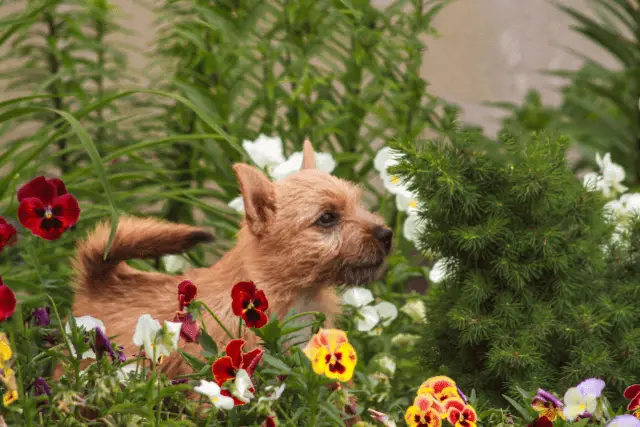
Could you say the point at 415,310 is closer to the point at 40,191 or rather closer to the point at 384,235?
the point at 384,235

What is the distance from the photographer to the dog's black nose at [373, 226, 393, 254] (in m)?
1.36

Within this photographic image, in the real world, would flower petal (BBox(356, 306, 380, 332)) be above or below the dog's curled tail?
below

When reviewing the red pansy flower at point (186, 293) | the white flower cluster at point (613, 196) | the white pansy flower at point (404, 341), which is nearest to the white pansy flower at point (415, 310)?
the white pansy flower at point (404, 341)

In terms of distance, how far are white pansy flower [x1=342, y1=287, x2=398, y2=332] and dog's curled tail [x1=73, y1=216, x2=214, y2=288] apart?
39cm

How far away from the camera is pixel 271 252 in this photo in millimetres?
1382

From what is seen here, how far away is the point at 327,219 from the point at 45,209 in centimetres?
42

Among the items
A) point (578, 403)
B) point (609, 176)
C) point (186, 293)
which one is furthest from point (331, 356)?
point (609, 176)

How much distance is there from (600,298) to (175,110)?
121cm

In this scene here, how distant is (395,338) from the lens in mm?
1840

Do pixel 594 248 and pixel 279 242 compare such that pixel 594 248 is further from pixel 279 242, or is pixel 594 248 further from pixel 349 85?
pixel 349 85

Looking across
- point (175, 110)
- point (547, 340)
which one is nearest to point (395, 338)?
point (547, 340)

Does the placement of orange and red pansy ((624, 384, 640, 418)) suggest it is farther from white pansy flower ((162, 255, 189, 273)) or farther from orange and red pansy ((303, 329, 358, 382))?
white pansy flower ((162, 255, 189, 273))

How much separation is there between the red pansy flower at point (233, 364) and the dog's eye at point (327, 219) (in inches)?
11.4

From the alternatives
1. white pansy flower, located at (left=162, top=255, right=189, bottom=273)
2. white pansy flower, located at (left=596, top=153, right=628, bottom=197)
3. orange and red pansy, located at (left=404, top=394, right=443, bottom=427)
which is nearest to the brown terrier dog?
orange and red pansy, located at (left=404, top=394, right=443, bottom=427)
